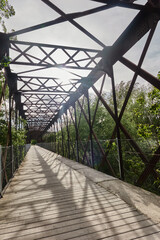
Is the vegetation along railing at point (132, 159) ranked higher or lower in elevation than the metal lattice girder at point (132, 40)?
lower

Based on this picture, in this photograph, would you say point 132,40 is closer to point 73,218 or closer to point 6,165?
point 73,218

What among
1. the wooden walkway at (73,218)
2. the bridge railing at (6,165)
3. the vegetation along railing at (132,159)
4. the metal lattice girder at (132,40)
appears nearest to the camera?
the wooden walkway at (73,218)

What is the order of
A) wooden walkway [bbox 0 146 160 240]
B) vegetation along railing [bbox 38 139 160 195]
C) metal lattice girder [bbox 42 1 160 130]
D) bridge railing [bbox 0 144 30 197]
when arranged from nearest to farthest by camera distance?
wooden walkway [bbox 0 146 160 240]
metal lattice girder [bbox 42 1 160 130]
vegetation along railing [bbox 38 139 160 195]
bridge railing [bbox 0 144 30 197]

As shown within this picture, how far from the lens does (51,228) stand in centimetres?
241

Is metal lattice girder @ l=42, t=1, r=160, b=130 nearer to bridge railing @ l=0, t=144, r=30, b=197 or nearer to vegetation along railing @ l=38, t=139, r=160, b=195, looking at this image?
vegetation along railing @ l=38, t=139, r=160, b=195

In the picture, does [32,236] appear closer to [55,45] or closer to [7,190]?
[7,190]

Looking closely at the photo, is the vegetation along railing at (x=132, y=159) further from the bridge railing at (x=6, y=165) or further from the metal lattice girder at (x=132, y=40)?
the bridge railing at (x=6, y=165)

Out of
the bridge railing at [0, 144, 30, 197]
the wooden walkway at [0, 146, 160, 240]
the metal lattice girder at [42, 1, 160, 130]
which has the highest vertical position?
the metal lattice girder at [42, 1, 160, 130]

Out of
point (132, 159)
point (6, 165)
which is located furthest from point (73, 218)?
point (132, 159)

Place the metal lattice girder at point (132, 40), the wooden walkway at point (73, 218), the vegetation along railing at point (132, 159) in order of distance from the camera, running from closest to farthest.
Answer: the wooden walkway at point (73, 218) < the metal lattice girder at point (132, 40) < the vegetation along railing at point (132, 159)

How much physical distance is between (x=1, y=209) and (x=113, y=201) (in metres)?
2.65

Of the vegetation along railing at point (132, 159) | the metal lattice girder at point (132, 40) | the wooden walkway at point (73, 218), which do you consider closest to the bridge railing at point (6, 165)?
the wooden walkway at point (73, 218)

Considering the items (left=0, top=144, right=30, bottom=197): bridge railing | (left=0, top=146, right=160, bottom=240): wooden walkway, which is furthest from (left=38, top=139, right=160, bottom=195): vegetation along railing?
(left=0, top=144, right=30, bottom=197): bridge railing

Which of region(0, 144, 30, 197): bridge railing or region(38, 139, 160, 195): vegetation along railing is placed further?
region(0, 144, 30, 197): bridge railing
